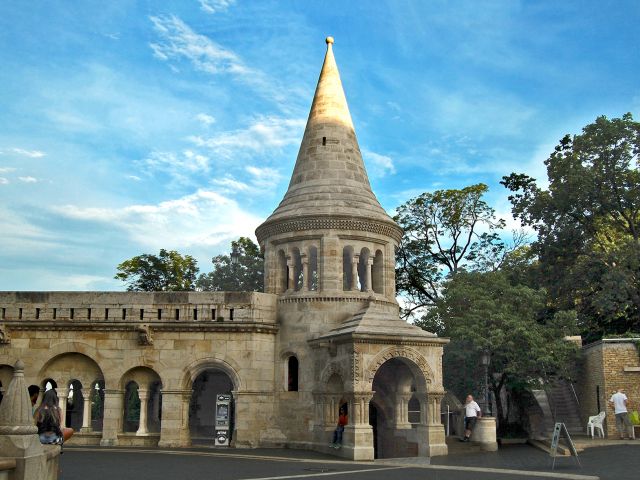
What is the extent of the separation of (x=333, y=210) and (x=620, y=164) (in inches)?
526

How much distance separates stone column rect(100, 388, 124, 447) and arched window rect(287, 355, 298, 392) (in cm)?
558

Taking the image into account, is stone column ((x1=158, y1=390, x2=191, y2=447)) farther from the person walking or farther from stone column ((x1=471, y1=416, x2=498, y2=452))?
stone column ((x1=471, y1=416, x2=498, y2=452))

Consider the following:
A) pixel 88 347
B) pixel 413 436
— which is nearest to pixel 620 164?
pixel 413 436

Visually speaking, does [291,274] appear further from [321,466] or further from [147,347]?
[321,466]

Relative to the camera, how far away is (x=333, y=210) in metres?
22.8

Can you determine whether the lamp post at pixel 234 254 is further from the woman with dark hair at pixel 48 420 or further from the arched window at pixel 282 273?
the woman with dark hair at pixel 48 420

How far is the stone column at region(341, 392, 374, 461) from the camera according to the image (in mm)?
18531

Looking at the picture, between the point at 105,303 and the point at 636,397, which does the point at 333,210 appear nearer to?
the point at 105,303

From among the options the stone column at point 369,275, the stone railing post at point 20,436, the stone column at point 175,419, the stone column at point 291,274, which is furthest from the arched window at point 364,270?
the stone railing post at point 20,436

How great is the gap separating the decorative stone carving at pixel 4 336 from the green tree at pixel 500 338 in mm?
15396

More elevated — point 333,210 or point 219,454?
point 333,210

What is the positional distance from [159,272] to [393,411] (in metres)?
24.2

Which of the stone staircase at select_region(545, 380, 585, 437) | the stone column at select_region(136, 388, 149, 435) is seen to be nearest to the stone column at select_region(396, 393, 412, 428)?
the stone staircase at select_region(545, 380, 585, 437)

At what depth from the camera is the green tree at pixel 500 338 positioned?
23.0 m
